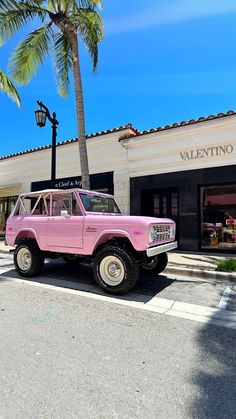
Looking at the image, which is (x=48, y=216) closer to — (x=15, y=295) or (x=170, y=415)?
(x=15, y=295)

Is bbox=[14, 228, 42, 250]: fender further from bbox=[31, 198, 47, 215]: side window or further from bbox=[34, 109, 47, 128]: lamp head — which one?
bbox=[34, 109, 47, 128]: lamp head

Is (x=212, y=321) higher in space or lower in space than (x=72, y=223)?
lower

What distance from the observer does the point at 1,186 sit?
1694cm

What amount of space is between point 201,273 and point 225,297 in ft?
5.16

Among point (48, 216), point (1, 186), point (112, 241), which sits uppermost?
point (1, 186)

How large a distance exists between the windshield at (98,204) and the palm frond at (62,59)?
7018 millimetres

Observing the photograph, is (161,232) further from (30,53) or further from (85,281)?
(30,53)

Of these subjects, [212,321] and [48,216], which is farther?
[48,216]

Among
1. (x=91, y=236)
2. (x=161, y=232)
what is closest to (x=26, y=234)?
(x=91, y=236)

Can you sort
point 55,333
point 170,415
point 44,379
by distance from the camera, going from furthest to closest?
point 55,333
point 44,379
point 170,415

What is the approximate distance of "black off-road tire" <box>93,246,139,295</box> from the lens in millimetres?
5133

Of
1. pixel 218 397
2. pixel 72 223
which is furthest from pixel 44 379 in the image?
pixel 72 223

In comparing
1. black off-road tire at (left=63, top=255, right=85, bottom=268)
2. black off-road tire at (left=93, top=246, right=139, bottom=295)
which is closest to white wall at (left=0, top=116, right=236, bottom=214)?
black off-road tire at (left=63, top=255, right=85, bottom=268)

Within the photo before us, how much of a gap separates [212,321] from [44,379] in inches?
105
